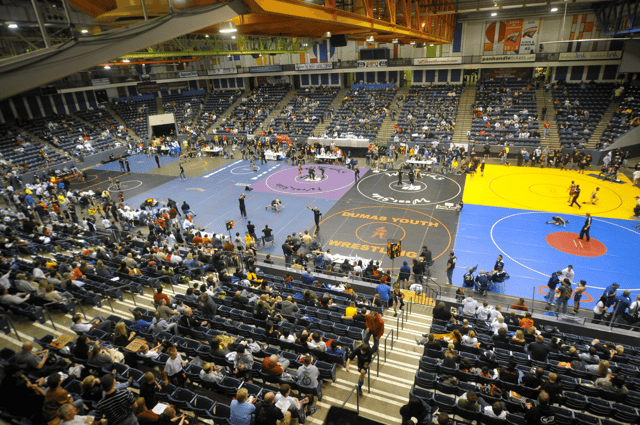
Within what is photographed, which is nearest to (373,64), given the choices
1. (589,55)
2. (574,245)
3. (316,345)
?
(589,55)

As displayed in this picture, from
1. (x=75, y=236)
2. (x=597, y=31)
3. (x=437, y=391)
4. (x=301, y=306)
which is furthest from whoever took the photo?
(x=597, y=31)

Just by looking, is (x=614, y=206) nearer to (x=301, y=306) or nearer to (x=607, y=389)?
(x=607, y=389)

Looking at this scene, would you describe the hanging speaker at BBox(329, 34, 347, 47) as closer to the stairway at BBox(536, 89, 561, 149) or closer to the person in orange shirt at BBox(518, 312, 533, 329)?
the person in orange shirt at BBox(518, 312, 533, 329)

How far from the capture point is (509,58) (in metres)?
41.3

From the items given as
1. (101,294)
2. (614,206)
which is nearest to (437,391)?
(101,294)

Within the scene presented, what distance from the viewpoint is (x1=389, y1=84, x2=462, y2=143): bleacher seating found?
38.8 meters

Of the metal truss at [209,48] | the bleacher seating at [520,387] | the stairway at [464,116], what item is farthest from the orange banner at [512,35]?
the bleacher seating at [520,387]

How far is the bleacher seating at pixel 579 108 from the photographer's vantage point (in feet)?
112

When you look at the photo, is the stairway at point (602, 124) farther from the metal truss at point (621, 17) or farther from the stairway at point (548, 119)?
the metal truss at point (621, 17)

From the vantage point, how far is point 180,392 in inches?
315

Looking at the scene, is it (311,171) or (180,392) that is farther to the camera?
(311,171)

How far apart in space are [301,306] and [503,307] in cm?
856

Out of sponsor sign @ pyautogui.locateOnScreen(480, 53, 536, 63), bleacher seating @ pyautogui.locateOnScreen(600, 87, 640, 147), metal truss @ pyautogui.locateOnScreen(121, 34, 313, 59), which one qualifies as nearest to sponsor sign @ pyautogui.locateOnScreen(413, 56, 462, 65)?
sponsor sign @ pyautogui.locateOnScreen(480, 53, 536, 63)

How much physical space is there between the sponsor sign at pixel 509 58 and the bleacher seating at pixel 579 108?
4769 mm
